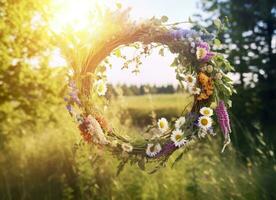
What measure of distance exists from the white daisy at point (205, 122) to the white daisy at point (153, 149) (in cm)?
35

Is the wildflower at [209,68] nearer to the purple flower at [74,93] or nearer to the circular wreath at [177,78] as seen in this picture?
the circular wreath at [177,78]

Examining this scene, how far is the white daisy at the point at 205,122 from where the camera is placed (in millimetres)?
4059

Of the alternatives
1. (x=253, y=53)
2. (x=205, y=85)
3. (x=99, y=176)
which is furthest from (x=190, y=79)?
(x=253, y=53)

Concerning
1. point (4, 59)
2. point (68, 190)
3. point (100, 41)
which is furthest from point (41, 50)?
point (100, 41)

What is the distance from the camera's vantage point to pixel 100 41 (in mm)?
4348

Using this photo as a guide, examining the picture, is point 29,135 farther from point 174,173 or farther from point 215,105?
point 215,105

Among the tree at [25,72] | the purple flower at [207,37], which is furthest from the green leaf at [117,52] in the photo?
the tree at [25,72]

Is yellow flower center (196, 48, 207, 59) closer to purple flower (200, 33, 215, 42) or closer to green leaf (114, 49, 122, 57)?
purple flower (200, 33, 215, 42)

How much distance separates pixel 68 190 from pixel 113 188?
574 millimetres

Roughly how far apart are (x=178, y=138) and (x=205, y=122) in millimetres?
230

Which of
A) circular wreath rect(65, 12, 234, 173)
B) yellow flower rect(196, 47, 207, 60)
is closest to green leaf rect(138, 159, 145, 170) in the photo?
circular wreath rect(65, 12, 234, 173)

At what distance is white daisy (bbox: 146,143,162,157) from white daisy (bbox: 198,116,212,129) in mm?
351

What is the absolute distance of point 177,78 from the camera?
14.0 ft

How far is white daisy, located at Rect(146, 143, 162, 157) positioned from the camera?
4.14 m
